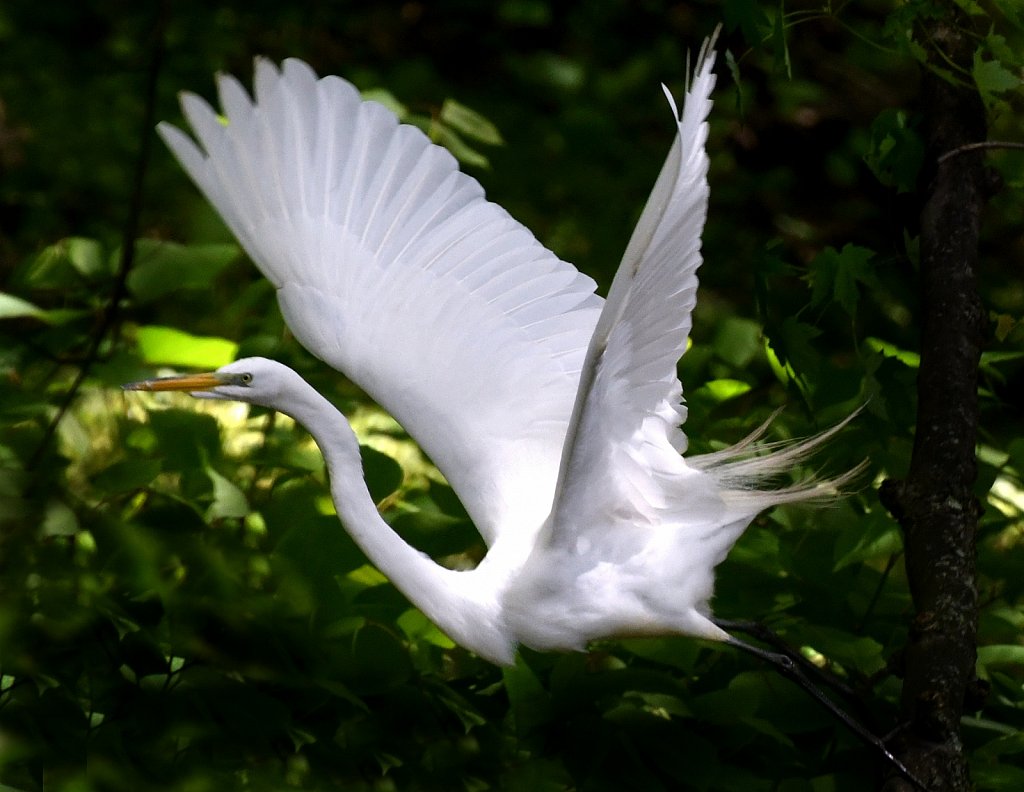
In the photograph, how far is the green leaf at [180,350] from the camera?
2361 millimetres

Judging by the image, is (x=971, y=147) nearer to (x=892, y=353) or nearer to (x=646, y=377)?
(x=892, y=353)

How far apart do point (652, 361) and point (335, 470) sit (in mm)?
485

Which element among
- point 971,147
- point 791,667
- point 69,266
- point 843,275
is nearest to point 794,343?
point 843,275

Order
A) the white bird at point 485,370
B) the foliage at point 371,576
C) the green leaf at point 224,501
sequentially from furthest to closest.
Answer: the green leaf at point 224,501 → the white bird at point 485,370 → the foliage at point 371,576

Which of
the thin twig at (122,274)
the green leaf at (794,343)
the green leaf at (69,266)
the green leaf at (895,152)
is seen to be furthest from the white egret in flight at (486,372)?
the green leaf at (69,266)

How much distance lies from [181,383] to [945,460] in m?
1.04

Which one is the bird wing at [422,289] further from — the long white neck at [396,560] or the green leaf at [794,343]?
the green leaf at [794,343]

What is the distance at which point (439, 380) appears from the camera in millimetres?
2162

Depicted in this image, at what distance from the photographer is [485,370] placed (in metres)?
2.19

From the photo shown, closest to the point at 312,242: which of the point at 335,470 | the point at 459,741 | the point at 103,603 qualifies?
the point at 335,470

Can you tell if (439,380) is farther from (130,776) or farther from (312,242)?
(130,776)

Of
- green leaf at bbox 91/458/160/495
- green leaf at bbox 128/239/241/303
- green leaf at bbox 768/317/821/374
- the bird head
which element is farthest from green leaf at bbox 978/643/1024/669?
green leaf at bbox 128/239/241/303

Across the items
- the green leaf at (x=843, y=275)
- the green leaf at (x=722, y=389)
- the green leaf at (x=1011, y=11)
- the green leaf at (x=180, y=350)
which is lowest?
the green leaf at (x=180, y=350)

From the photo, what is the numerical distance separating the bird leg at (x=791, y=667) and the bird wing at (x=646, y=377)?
209 mm
